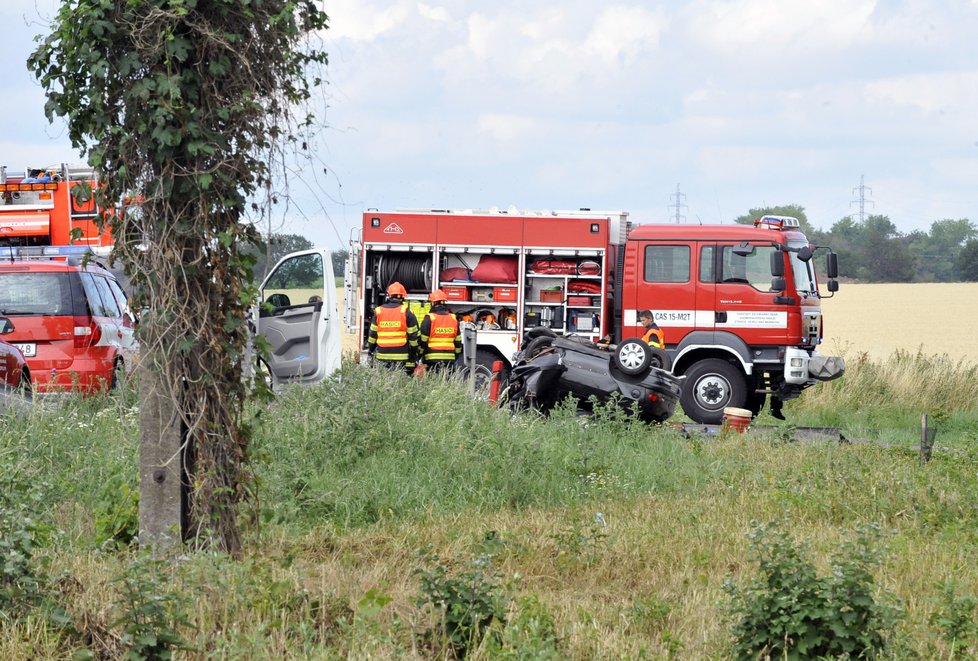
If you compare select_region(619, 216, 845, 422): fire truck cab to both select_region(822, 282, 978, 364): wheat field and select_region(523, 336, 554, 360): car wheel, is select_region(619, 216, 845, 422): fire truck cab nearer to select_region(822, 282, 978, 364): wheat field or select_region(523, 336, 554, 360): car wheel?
select_region(523, 336, 554, 360): car wheel

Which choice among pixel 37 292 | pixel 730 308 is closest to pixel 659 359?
pixel 730 308

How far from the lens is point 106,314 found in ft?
44.7

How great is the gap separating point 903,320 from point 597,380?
38.5 meters

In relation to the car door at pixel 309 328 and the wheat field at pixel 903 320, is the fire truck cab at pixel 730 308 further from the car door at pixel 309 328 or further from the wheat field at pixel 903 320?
the wheat field at pixel 903 320

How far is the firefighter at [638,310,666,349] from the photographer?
50.8ft

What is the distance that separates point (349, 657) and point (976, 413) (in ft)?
49.0

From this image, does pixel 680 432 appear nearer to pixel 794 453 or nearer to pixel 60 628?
pixel 794 453

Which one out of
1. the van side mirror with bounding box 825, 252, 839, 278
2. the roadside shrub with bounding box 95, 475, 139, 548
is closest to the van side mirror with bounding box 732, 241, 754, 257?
the van side mirror with bounding box 825, 252, 839, 278

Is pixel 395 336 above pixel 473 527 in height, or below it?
above

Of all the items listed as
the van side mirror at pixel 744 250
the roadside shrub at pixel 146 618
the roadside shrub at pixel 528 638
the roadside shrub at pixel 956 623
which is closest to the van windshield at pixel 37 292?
the roadside shrub at pixel 146 618

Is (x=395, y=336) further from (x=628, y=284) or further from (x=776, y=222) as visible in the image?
(x=776, y=222)

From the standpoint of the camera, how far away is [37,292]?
13.0 m

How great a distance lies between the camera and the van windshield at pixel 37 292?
12938 millimetres

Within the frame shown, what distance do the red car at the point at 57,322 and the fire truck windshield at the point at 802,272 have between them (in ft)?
29.6
